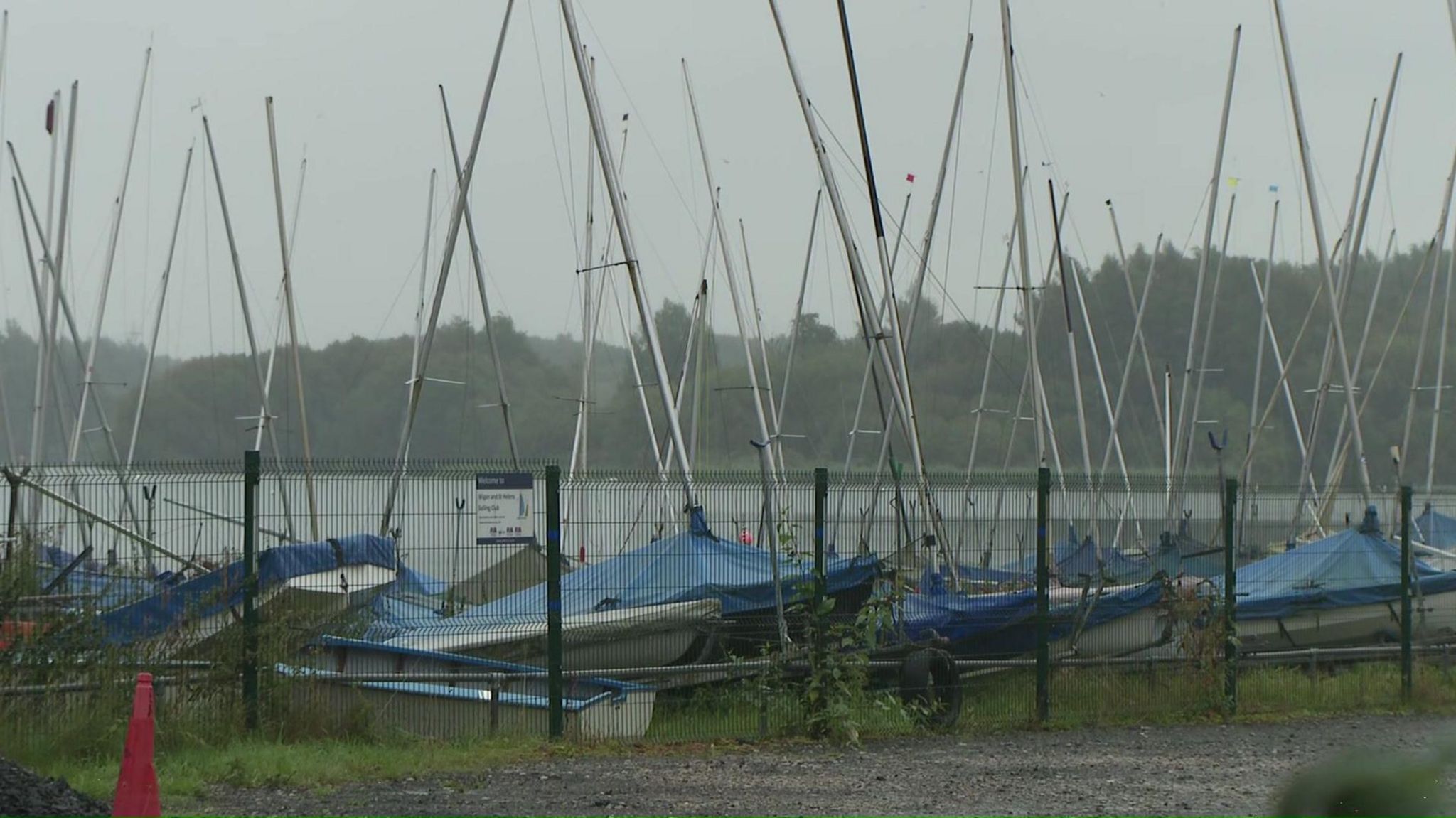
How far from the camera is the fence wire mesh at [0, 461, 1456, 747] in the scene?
10.9 m

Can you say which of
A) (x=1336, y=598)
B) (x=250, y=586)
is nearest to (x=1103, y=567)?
(x=1336, y=598)

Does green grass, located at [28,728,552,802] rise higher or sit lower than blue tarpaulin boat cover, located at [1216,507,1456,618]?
lower

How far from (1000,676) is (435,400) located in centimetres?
4152

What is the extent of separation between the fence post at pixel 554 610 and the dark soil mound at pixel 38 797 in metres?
4.10

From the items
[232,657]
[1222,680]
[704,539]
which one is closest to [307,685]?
[232,657]

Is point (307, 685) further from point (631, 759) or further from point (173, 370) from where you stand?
point (173, 370)

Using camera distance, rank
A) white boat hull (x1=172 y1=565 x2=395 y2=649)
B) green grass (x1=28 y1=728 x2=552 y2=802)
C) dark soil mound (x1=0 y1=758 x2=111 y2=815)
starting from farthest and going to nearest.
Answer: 1. white boat hull (x1=172 y1=565 x2=395 y2=649)
2. green grass (x1=28 y1=728 x2=552 y2=802)
3. dark soil mound (x1=0 y1=758 x2=111 y2=815)

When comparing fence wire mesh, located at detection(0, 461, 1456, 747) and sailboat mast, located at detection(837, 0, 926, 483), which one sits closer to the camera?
fence wire mesh, located at detection(0, 461, 1456, 747)

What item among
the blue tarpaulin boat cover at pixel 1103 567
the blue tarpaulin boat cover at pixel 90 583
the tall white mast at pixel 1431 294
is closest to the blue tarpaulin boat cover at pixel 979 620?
the blue tarpaulin boat cover at pixel 1103 567

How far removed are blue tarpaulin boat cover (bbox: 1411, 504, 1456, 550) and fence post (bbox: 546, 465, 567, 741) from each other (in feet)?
53.9

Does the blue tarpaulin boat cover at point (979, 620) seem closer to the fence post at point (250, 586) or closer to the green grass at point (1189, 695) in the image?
the green grass at point (1189, 695)

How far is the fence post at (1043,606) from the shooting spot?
13508mm

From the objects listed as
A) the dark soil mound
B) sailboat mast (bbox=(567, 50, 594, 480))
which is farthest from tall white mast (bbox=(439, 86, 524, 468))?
Result: the dark soil mound

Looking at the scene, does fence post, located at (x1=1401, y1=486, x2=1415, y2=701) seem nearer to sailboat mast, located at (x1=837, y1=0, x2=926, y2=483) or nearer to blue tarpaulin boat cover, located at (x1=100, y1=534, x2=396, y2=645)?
sailboat mast, located at (x1=837, y1=0, x2=926, y2=483)
